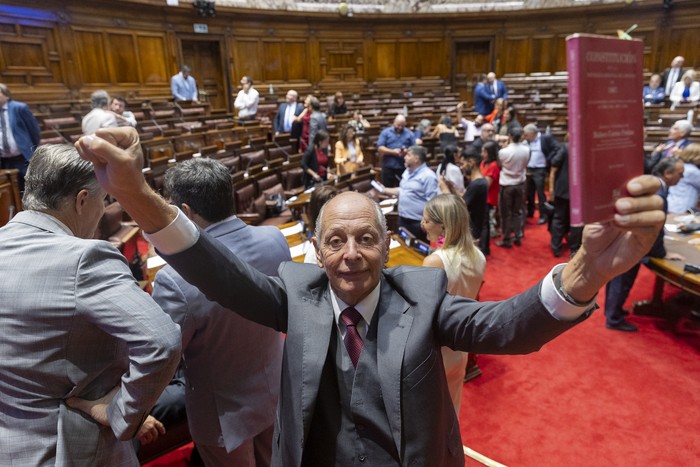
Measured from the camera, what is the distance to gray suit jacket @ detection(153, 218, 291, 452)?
1.79m

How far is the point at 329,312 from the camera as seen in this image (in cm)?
129

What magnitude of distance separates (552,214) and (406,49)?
34.9 ft

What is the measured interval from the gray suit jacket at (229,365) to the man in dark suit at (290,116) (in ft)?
23.0

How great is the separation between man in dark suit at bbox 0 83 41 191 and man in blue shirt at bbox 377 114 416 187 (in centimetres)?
Answer: 437

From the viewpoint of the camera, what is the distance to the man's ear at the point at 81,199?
142 cm

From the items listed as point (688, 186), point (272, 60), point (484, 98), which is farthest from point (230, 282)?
point (272, 60)

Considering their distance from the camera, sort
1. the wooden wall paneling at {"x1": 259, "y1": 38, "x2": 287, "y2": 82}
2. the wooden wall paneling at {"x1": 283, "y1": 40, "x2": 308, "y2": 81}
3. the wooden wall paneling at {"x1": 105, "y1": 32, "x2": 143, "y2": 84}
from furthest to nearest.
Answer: the wooden wall paneling at {"x1": 283, "y1": 40, "x2": 308, "y2": 81} < the wooden wall paneling at {"x1": 259, "y1": 38, "x2": 287, "y2": 82} < the wooden wall paneling at {"x1": 105, "y1": 32, "x2": 143, "y2": 84}

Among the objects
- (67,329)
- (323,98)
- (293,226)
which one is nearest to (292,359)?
(67,329)

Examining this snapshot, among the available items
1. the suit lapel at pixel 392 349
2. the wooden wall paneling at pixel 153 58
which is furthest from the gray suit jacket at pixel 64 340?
the wooden wall paneling at pixel 153 58

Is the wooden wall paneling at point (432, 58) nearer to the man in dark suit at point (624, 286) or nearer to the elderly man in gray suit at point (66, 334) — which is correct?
the man in dark suit at point (624, 286)

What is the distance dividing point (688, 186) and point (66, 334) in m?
5.69

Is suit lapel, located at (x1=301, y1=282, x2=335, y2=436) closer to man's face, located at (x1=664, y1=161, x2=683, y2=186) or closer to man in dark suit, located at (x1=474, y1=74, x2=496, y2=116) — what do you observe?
man's face, located at (x1=664, y1=161, x2=683, y2=186)

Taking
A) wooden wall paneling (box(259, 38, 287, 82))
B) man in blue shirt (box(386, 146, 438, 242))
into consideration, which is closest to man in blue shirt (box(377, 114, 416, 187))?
man in blue shirt (box(386, 146, 438, 242))

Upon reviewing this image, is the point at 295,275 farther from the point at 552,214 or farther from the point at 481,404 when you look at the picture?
the point at 552,214
